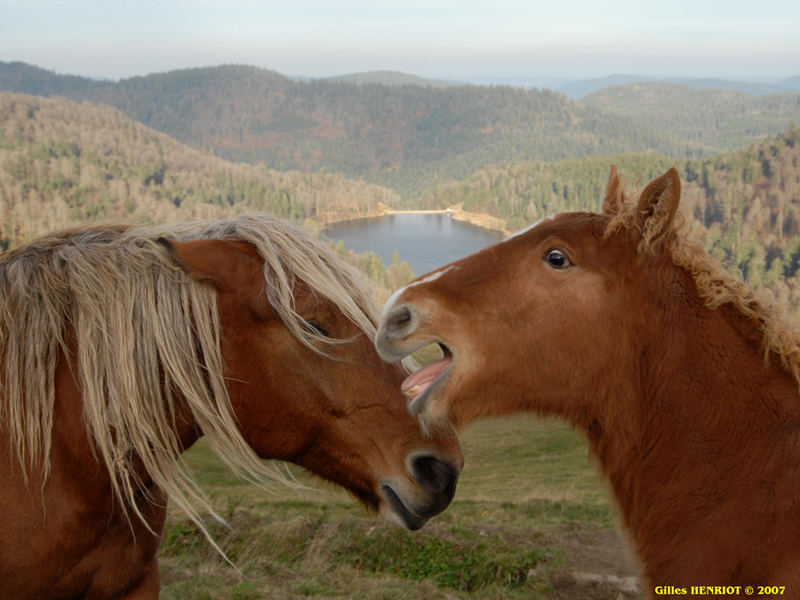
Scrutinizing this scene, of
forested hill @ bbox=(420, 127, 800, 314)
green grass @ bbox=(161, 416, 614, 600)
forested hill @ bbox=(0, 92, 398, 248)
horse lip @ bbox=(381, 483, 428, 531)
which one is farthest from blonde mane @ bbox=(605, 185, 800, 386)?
forested hill @ bbox=(0, 92, 398, 248)

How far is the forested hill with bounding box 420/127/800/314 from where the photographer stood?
3830 inches

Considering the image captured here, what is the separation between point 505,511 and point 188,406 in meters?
10.2

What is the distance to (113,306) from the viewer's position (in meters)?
2.65

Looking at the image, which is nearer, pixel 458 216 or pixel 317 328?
pixel 317 328

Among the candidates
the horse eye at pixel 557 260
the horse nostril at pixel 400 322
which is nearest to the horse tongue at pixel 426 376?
the horse nostril at pixel 400 322

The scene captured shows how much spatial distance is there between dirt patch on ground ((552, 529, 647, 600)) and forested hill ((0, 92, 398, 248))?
3782 inches

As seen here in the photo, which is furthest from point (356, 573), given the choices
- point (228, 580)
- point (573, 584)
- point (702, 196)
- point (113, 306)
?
point (702, 196)

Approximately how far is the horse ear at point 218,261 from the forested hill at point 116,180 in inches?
3864

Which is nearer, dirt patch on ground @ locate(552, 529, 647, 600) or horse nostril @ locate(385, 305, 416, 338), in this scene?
horse nostril @ locate(385, 305, 416, 338)

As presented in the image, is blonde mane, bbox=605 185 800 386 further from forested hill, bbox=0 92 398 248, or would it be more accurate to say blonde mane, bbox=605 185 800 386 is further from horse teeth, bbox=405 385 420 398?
forested hill, bbox=0 92 398 248

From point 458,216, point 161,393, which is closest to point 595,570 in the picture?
point 161,393

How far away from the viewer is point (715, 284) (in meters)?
2.54

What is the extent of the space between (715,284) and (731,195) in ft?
455

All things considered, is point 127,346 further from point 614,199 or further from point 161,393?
point 614,199
